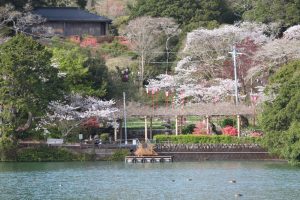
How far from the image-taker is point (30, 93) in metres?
64.8

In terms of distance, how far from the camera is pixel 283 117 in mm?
58594

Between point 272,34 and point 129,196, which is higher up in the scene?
point 272,34

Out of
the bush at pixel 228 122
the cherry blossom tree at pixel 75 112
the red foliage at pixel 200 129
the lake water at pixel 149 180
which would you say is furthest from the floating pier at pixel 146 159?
the bush at pixel 228 122

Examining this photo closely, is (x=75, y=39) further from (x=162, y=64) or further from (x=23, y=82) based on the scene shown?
(x=23, y=82)

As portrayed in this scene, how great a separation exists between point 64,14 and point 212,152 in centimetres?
2958

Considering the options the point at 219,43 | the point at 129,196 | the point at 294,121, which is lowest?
the point at 129,196

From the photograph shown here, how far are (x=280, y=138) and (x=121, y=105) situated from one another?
55.9ft

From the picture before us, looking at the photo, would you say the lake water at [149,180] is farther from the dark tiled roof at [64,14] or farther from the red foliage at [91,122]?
the dark tiled roof at [64,14]

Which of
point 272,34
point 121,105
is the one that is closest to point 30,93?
point 121,105

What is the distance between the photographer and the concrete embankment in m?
64.5

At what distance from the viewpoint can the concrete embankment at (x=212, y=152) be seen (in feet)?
212

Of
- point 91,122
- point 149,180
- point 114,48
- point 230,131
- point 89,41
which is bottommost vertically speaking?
point 149,180

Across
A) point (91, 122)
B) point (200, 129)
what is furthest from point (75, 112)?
point (200, 129)

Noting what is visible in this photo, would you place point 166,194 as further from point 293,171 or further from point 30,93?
point 30,93
